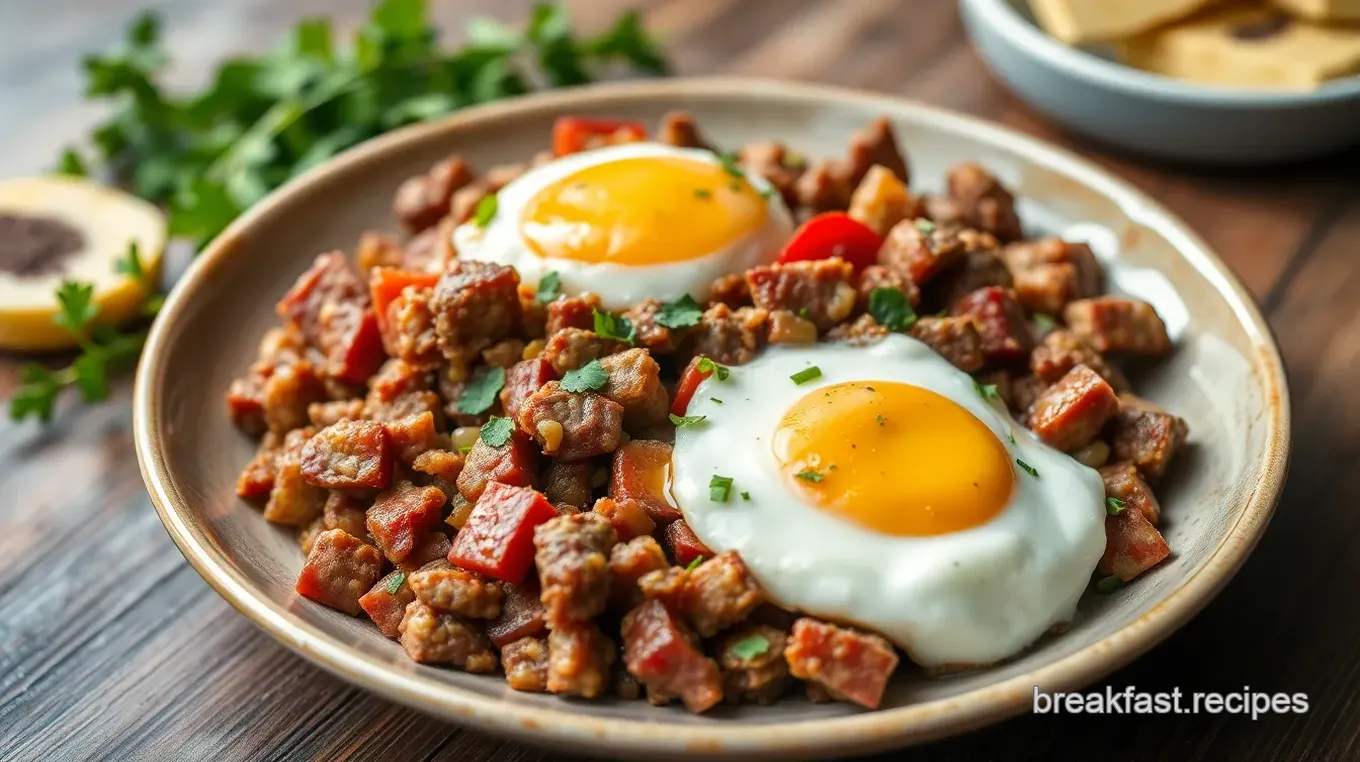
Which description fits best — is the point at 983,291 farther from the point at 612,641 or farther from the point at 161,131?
the point at 161,131

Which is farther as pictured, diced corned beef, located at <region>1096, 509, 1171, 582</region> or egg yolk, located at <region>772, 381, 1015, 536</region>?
diced corned beef, located at <region>1096, 509, 1171, 582</region>

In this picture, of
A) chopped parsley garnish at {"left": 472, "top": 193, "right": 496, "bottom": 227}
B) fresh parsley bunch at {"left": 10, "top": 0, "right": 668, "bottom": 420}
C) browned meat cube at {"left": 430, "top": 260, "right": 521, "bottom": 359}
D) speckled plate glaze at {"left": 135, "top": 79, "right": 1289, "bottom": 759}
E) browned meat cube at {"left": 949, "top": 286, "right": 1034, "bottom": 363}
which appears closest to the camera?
speckled plate glaze at {"left": 135, "top": 79, "right": 1289, "bottom": 759}

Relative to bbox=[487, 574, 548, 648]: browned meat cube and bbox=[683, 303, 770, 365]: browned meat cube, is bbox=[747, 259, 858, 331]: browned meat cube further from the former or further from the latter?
bbox=[487, 574, 548, 648]: browned meat cube

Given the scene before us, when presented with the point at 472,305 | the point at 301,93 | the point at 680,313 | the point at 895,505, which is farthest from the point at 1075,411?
the point at 301,93

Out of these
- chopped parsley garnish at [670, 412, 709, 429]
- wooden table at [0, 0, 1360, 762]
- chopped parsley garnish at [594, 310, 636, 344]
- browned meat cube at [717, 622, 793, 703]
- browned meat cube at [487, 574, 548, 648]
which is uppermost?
chopped parsley garnish at [594, 310, 636, 344]

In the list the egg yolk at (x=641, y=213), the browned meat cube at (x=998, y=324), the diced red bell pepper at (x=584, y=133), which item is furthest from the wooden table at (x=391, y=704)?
the diced red bell pepper at (x=584, y=133)


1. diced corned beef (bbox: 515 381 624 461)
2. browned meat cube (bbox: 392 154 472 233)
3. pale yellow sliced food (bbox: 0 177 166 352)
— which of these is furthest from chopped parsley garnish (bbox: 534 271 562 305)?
pale yellow sliced food (bbox: 0 177 166 352)
